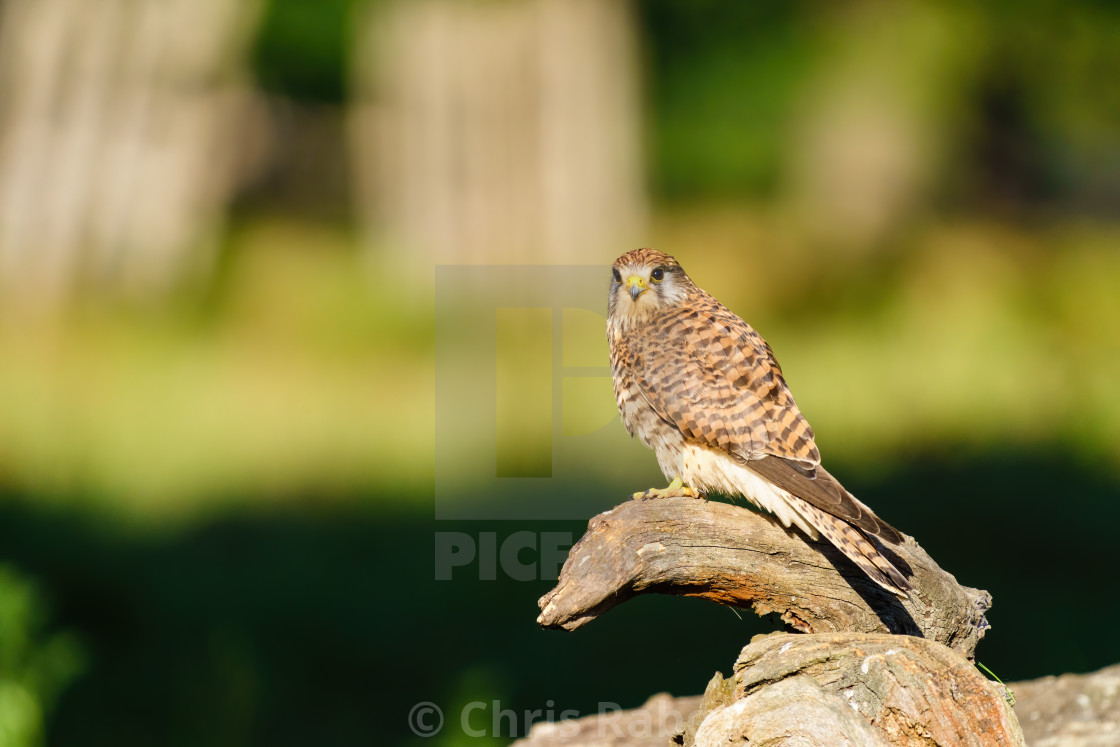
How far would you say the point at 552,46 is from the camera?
28.3 ft

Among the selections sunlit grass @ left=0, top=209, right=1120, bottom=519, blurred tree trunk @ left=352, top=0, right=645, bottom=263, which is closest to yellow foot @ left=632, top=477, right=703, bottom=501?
sunlit grass @ left=0, top=209, right=1120, bottom=519

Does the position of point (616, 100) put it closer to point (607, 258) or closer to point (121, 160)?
point (607, 258)

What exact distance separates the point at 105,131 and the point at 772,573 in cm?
731

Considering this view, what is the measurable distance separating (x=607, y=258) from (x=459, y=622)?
4.38m

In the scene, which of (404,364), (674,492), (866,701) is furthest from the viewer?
(404,364)

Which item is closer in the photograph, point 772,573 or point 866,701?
point 866,701

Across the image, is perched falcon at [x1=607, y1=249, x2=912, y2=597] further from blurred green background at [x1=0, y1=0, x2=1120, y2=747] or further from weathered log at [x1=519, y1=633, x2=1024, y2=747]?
blurred green background at [x1=0, y1=0, x2=1120, y2=747]

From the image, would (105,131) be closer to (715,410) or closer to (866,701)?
(715,410)

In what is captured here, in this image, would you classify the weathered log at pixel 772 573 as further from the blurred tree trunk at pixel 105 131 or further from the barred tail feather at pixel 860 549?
the blurred tree trunk at pixel 105 131

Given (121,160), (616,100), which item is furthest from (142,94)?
(616,100)

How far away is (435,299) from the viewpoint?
9.41 metres

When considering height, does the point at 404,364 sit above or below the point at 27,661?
above

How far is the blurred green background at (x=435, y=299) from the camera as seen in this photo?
4781 mm

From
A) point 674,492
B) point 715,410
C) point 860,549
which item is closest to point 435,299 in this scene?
point 674,492
